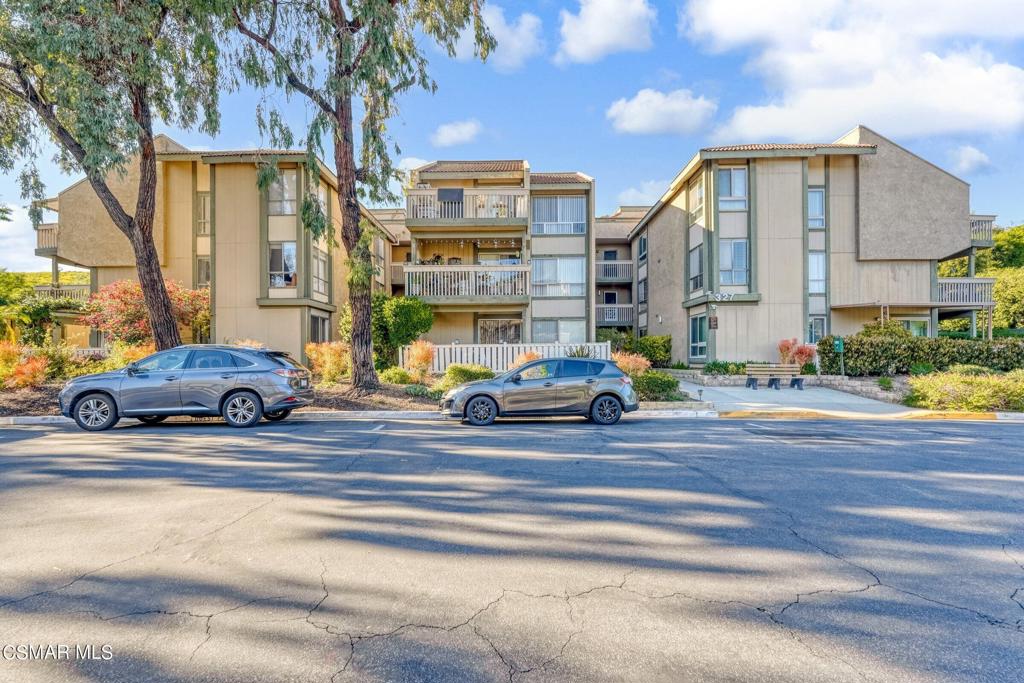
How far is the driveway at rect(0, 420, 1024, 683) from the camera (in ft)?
9.45

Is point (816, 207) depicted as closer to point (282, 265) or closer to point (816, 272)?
point (816, 272)

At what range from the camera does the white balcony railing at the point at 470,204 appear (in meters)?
24.0

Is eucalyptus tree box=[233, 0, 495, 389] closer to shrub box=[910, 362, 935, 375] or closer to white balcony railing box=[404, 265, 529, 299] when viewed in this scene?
white balcony railing box=[404, 265, 529, 299]

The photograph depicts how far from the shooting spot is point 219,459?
26.0 ft

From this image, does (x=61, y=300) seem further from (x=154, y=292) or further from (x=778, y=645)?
(x=778, y=645)

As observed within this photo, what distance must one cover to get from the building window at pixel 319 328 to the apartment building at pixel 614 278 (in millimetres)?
17016

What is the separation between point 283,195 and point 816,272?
75.7 feet

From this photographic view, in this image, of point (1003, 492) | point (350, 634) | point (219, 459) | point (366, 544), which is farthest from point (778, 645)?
point (219, 459)

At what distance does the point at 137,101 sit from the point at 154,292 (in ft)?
17.0

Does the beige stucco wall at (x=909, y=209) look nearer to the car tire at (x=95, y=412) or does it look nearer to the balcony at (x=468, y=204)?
the balcony at (x=468, y=204)

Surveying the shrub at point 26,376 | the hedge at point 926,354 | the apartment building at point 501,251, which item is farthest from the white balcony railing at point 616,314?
the shrub at point 26,376

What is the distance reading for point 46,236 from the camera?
2509cm

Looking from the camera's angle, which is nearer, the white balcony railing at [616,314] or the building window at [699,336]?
the building window at [699,336]

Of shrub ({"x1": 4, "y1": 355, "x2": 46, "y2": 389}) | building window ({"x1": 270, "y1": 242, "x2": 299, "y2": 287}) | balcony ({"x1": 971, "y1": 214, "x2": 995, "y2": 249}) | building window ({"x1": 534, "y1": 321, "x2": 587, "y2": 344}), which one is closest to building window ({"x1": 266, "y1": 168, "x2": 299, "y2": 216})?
building window ({"x1": 270, "y1": 242, "x2": 299, "y2": 287})
